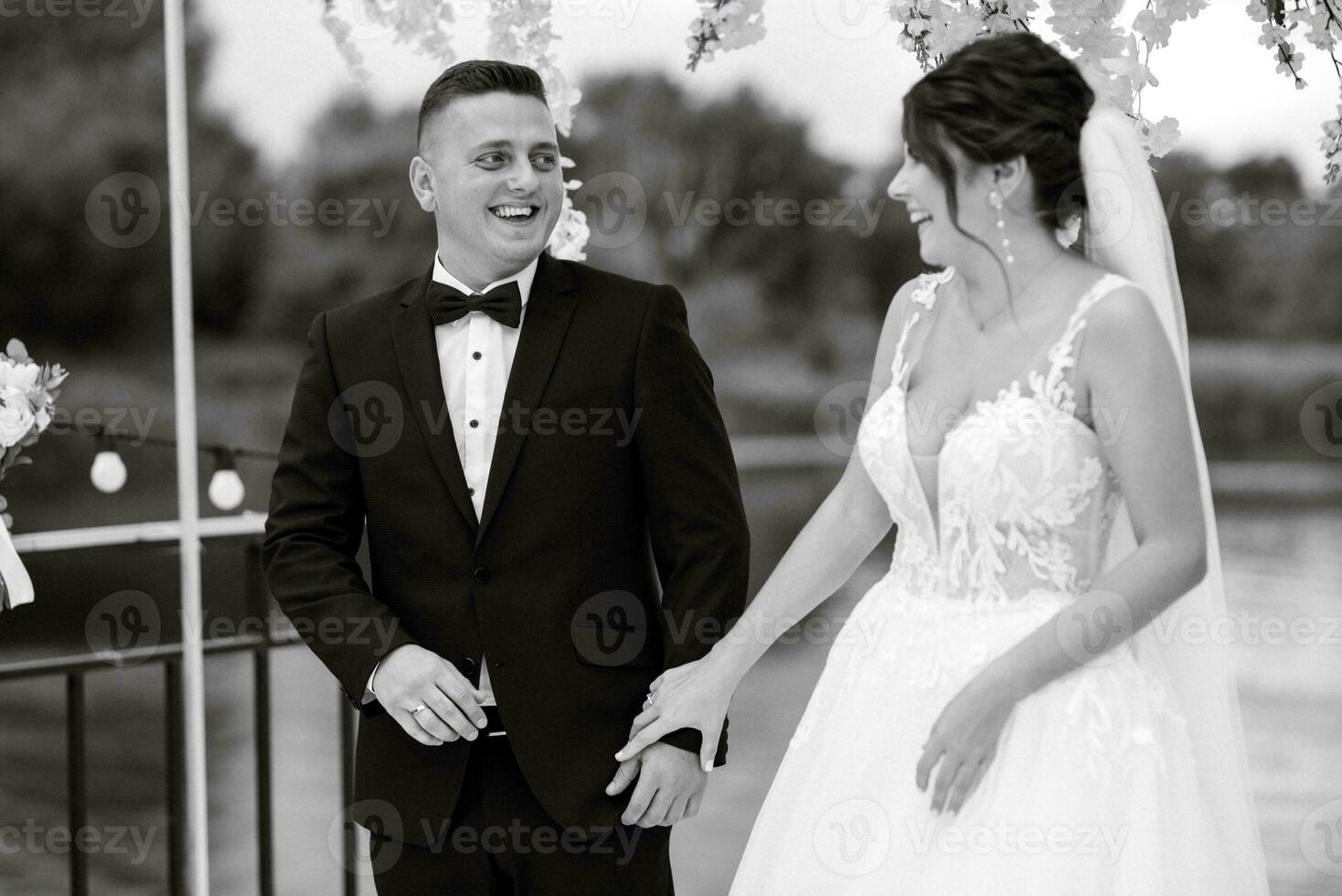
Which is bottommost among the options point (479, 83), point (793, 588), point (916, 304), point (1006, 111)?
point (793, 588)

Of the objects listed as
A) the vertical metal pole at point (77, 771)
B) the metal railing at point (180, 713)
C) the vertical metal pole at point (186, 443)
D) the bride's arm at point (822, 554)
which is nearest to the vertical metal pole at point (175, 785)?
the metal railing at point (180, 713)

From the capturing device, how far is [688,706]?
1490 mm

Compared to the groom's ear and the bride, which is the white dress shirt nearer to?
the groom's ear

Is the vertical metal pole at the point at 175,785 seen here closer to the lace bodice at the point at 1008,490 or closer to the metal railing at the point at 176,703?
the metal railing at the point at 176,703

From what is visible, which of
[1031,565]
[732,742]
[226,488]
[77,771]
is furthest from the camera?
[732,742]

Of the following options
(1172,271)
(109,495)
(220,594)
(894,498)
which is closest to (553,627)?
(894,498)

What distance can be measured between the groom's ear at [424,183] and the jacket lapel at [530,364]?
0.16 meters

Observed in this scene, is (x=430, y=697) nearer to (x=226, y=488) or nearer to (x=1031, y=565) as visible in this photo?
(x=1031, y=565)

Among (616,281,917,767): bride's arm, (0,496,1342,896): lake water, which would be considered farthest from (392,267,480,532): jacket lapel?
(0,496,1342,896): lake water

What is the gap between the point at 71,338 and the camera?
3.52 metres

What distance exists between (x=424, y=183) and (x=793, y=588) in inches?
27.7

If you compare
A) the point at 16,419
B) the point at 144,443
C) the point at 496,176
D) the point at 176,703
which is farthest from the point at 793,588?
the point at 144,443

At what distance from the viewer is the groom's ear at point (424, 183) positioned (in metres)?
1.63

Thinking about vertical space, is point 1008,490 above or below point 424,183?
below
